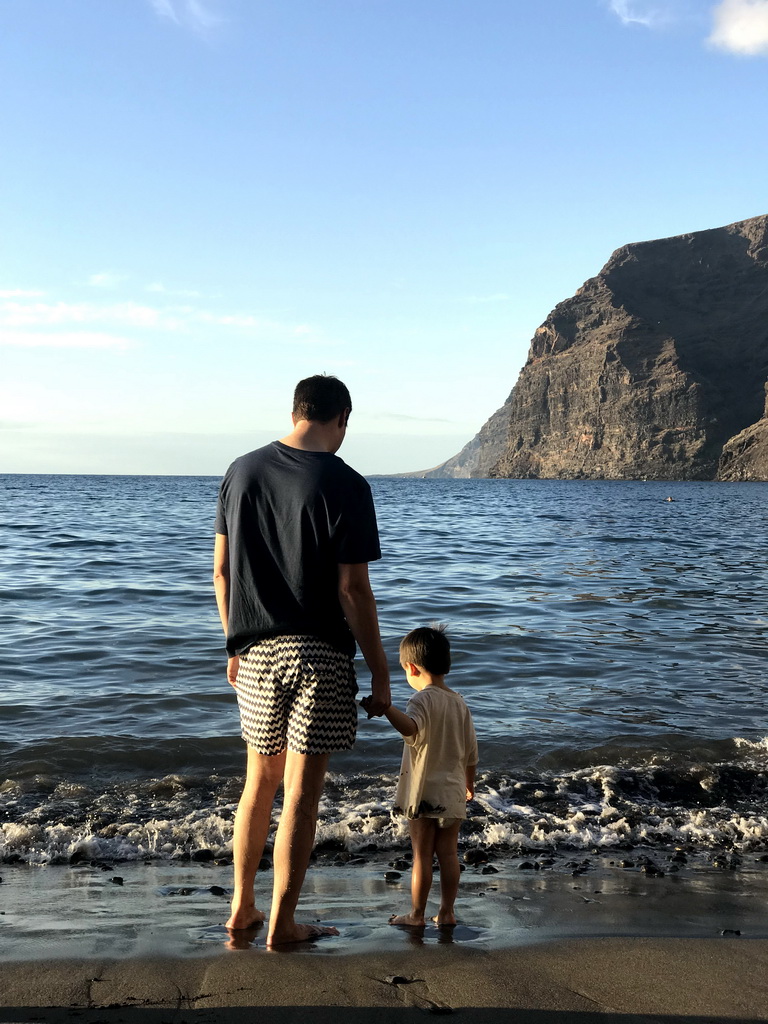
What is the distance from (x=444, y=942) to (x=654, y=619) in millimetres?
9914

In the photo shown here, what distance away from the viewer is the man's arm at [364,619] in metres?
3.25

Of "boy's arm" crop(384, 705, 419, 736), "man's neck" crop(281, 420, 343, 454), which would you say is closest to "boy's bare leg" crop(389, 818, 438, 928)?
"boy's arm" crop(384, 705, 419, 736)

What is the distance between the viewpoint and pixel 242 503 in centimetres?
341

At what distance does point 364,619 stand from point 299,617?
9.6 inches

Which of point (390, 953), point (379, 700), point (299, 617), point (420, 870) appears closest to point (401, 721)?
point (379, 700)

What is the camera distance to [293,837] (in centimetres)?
328

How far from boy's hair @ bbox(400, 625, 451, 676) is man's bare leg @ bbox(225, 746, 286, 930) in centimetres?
70

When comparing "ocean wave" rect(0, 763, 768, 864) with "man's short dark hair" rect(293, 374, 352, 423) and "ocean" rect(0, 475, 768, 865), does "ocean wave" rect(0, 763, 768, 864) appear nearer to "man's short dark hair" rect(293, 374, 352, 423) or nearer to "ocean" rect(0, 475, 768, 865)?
"ocean" rect(0, 475, 768, 865)

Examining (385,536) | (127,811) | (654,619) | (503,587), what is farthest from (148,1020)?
(385,536)

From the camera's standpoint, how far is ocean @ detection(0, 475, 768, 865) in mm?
5059

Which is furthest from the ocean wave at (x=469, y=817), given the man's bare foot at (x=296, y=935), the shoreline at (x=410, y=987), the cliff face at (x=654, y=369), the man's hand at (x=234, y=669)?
the cliff face at (x=654, y=369)

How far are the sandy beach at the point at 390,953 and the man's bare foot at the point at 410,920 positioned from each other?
0.06 metres

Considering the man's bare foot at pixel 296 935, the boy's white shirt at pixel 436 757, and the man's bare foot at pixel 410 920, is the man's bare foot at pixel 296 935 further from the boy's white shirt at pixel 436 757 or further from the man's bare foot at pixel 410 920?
the boy's white shirt at pixel 436 757

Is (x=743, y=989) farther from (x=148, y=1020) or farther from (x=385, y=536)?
(x=385, y=536)
